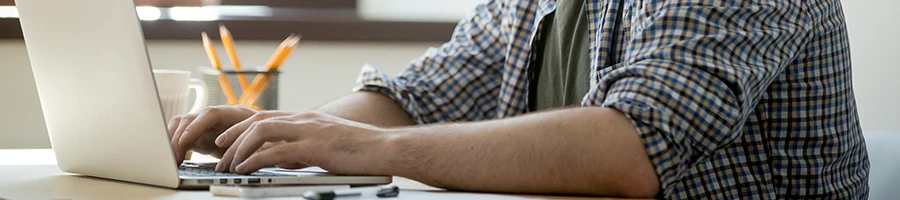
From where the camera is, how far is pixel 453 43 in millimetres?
1481

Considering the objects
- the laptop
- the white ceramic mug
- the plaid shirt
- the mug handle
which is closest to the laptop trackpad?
the laptop

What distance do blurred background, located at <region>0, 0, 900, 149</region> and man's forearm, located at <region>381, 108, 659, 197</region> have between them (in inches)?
39.3

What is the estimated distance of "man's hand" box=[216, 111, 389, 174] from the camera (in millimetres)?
873

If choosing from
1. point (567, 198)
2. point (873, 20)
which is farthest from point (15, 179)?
point (873, 20)

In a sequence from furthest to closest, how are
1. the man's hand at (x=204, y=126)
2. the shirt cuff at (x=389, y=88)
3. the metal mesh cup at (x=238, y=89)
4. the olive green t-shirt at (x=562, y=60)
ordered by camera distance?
1. the metal mesh cup at (x=238, y=89)
2. the shirt cuff at (x=389, y=88)
3. the olive green t-shirt at (x=562, y=60)
4. the man's hand at (x=204, y=126)

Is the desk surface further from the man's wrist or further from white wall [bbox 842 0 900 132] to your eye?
white wall [bbox 842 0 900 132]

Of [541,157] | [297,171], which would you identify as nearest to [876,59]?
[541,157]

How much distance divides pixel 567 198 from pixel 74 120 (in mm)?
450

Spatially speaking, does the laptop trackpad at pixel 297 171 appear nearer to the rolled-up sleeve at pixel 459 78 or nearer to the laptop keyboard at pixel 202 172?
the laptop keyboard at pixel 202 172

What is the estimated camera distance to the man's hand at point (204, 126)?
1.02 meters

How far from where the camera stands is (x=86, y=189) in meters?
0.82

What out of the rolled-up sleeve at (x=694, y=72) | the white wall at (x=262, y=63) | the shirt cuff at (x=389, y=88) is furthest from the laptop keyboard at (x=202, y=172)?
the white wall at (x=262, y=63)

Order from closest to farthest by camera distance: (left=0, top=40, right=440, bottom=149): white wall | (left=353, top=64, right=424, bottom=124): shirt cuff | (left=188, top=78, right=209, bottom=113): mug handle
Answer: (left=353, top=64, right=424, bottom=124): shirt cuff, (left=188, top=78, right=209, bottom=113): mug handle, (left=0, top=40, right=440, bottom=149): white wall

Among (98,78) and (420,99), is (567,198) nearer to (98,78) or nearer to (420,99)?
(98,78)
